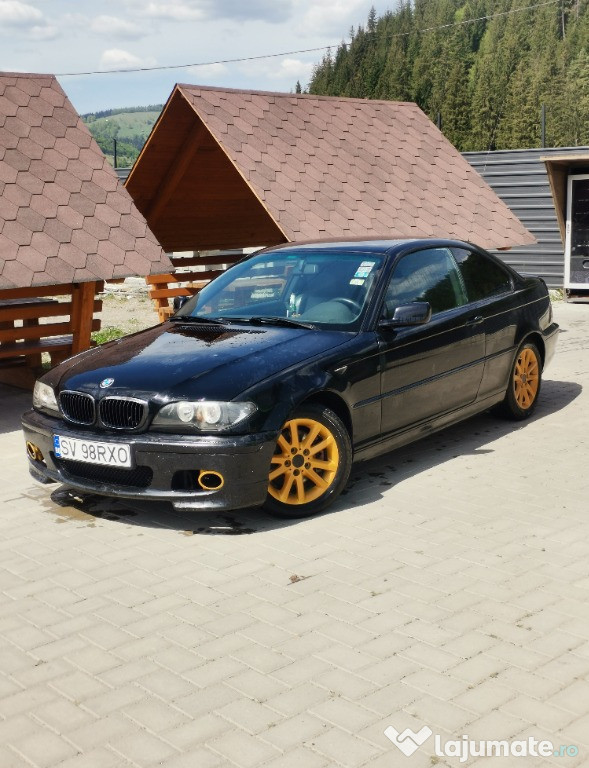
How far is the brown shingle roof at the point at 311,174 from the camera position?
35.3ft

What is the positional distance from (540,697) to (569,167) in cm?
1737

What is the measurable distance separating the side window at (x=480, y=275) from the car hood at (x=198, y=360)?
168cm

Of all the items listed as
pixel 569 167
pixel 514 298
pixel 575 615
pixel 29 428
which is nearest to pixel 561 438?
pixel 514 298

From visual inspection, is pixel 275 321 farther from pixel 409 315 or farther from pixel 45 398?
pixel 45 398

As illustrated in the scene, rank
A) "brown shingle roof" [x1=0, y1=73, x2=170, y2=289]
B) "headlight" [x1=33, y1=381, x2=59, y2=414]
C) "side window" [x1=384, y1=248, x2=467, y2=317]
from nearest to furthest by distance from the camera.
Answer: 1. "headlight" [x1=33, y1=381, x2=59, y2=414]
2. "side window" [x1=384, y1=248, x2=467, y2=317]
3. "brown shingle roof" [x1=0, y1=73, x2=170, y2=289]

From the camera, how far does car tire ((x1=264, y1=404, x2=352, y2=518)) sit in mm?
5707

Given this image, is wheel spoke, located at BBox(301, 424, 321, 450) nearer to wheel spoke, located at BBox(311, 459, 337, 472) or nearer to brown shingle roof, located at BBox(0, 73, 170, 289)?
wheel spoke, located at BBox(311, 459, 337, 472)

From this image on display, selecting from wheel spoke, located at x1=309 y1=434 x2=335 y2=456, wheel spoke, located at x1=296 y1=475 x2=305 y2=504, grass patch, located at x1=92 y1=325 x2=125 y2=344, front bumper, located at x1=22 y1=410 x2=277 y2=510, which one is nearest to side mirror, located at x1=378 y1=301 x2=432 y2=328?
wheel spoke, located at x1=309 y1=434 x2=335 y2=456

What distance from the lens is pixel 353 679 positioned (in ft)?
12.6

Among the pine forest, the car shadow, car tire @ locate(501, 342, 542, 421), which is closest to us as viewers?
the car shadow

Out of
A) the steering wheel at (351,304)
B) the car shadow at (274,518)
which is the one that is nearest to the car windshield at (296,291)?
the steering wheel at (351,304)

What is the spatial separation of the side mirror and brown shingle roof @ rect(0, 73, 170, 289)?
352 centimetres

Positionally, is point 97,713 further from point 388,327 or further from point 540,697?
point 388,327

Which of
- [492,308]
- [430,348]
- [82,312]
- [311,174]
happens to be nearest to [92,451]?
[430,348]
